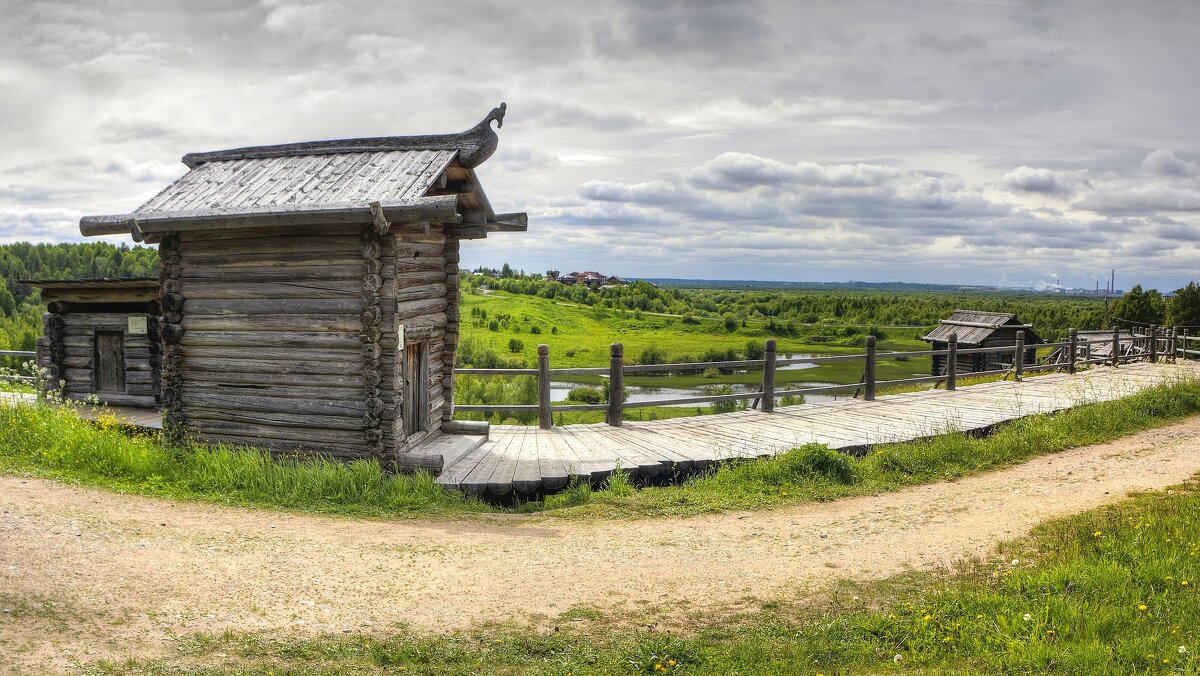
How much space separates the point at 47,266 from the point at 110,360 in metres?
82.3

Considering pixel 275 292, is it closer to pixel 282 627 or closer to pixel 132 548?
pixel 132 548

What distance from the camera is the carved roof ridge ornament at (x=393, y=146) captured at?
10375 mm

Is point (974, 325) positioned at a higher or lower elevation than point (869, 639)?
higher

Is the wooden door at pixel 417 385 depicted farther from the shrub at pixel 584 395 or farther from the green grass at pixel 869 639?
the shrub at pixel 584 395

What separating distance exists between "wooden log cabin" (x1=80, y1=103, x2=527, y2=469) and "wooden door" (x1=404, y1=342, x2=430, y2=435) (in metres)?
0.03

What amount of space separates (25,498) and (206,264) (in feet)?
11.6

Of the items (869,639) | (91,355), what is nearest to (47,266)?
(91,355)

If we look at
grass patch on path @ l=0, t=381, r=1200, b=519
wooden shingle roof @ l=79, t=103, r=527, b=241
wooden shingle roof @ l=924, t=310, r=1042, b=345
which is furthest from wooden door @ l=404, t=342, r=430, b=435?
wooden shingle roof @ l=924, t=310, r=1042, b=345

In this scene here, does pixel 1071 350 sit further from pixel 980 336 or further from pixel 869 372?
pixel 980 336

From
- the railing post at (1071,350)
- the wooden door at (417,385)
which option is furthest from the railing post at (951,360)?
the wooden door at (417,385)

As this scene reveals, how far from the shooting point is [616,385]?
12.8m

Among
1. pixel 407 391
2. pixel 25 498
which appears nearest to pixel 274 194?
pixel 407 391

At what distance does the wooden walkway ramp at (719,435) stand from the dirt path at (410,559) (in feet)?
4.34

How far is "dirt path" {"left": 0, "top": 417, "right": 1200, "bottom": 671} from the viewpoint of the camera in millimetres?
5648
